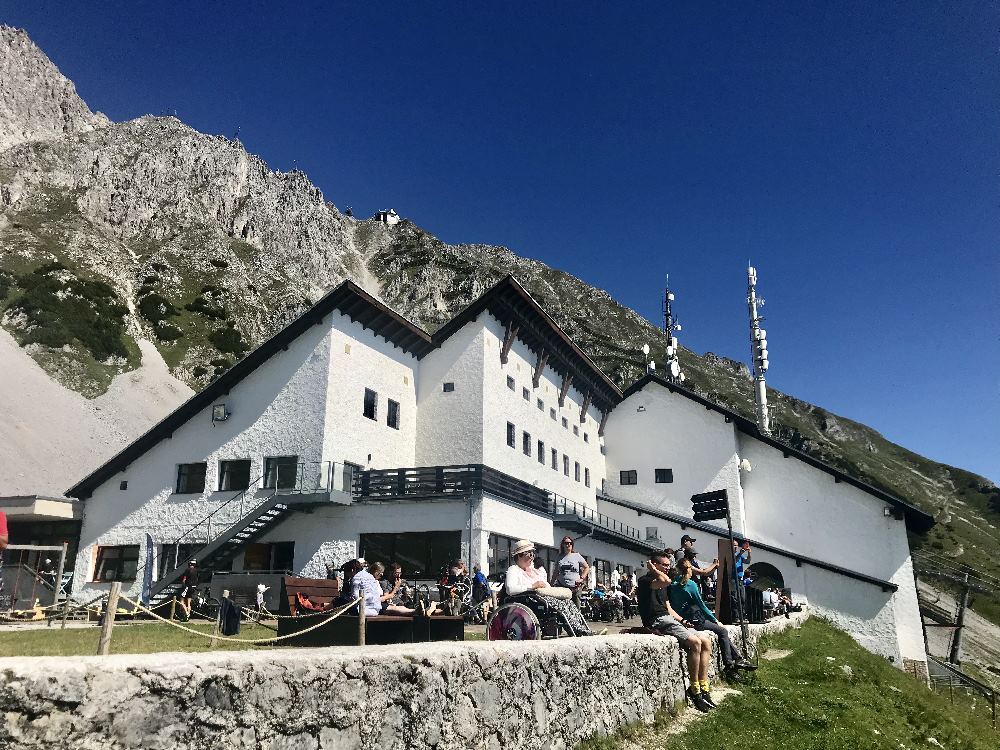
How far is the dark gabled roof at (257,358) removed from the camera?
1061 inches

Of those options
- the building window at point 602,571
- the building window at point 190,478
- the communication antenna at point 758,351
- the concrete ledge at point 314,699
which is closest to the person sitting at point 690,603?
the concrete ledge at point 314,699

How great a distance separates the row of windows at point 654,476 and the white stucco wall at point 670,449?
18 cm

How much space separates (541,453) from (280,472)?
13.3 metres

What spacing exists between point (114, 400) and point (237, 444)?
1632 inches

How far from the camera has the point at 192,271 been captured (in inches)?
3625

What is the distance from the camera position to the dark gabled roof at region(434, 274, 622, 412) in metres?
30.9

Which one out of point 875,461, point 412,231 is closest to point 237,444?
point 412,231

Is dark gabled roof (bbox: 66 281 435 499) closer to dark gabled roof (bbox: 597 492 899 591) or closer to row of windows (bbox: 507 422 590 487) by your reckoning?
row of windows (bbox: 507 422 590 487)

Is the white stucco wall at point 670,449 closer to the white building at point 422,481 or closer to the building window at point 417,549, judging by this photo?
the white building at point 422,481

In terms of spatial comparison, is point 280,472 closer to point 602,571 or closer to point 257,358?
point 257,358

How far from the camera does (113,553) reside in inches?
1105

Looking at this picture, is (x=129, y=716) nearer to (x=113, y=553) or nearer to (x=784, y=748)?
(x=784, y=748)

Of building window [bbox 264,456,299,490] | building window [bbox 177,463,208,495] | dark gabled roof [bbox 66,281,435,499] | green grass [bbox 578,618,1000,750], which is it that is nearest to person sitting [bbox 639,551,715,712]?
green grass [bbox 578,618,1000,750]

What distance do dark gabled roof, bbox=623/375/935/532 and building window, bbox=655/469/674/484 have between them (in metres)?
4.62
